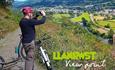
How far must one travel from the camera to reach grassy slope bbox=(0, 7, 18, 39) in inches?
742

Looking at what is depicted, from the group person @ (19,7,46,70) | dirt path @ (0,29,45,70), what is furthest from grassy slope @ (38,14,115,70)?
person @ (19,7,46,70)

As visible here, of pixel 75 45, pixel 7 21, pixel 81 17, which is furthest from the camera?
pixel 81 17

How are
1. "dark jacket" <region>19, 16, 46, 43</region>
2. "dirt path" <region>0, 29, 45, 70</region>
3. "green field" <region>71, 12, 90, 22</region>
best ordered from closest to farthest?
1. "dark jacket" <region>19, 16, 46, 43</region>
2. "dirt path" <region>0, 29, 45, 70</region>
3. "green field" <region>71, 12, 90, 22</region>

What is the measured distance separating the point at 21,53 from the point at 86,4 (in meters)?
15.3

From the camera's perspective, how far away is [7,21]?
2112 centimetres

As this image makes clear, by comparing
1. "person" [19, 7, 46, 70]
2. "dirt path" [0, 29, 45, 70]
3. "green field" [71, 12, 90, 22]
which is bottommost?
"green field" [71, 12, 90, 22]

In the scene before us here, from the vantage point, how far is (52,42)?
41.9ft

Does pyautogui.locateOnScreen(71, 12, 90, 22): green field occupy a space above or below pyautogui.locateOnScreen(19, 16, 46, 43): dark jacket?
below

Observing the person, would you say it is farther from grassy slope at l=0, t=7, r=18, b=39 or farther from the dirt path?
grassy slope at l=0, t=7, r=18, b=39

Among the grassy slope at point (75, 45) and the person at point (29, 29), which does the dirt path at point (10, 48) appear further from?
the person at point (29, 29)

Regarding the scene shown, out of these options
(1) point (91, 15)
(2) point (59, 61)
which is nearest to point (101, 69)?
(2) point (59, 61)

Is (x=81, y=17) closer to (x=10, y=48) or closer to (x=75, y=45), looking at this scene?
(x=10, y=48)

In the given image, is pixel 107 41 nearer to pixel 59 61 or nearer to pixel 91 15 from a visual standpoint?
pixel 59 61

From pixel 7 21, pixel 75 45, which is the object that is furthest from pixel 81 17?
pixel 75 45
